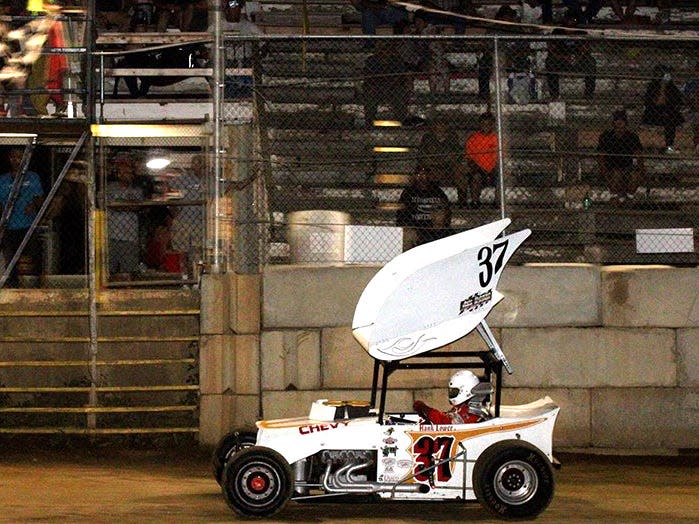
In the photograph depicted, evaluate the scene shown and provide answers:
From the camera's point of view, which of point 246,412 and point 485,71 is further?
point 485,71

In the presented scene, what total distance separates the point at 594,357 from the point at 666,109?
2657 millimetres

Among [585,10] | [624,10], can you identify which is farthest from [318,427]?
[624,10]

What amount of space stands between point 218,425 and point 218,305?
119 centimetres

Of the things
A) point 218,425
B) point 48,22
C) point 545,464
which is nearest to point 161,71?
point 48,22

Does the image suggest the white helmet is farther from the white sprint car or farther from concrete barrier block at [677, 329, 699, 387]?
concrete barrier block at [677, 329, 699, 387]

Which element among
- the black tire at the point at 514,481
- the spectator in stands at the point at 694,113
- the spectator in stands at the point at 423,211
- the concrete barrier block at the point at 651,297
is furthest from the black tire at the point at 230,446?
the spectator in stands at the point at 694,113

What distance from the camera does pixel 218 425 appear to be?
13141 mm

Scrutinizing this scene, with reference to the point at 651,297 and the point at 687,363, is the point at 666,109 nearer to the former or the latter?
the point at 651,297

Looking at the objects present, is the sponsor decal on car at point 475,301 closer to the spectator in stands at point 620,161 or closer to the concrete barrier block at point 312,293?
the concrete barrier block at point 312,293

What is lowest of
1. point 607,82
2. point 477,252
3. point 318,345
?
point 318,345

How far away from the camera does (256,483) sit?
9258 mm

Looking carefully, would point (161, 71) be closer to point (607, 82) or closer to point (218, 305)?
point (218, 305)

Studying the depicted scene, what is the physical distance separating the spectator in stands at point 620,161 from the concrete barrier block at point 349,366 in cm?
220

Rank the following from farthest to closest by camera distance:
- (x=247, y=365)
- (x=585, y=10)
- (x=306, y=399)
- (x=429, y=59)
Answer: (x=585, y=10) < (x=429, y=59) < (x=247, y=365) < (x=306, y=399)
